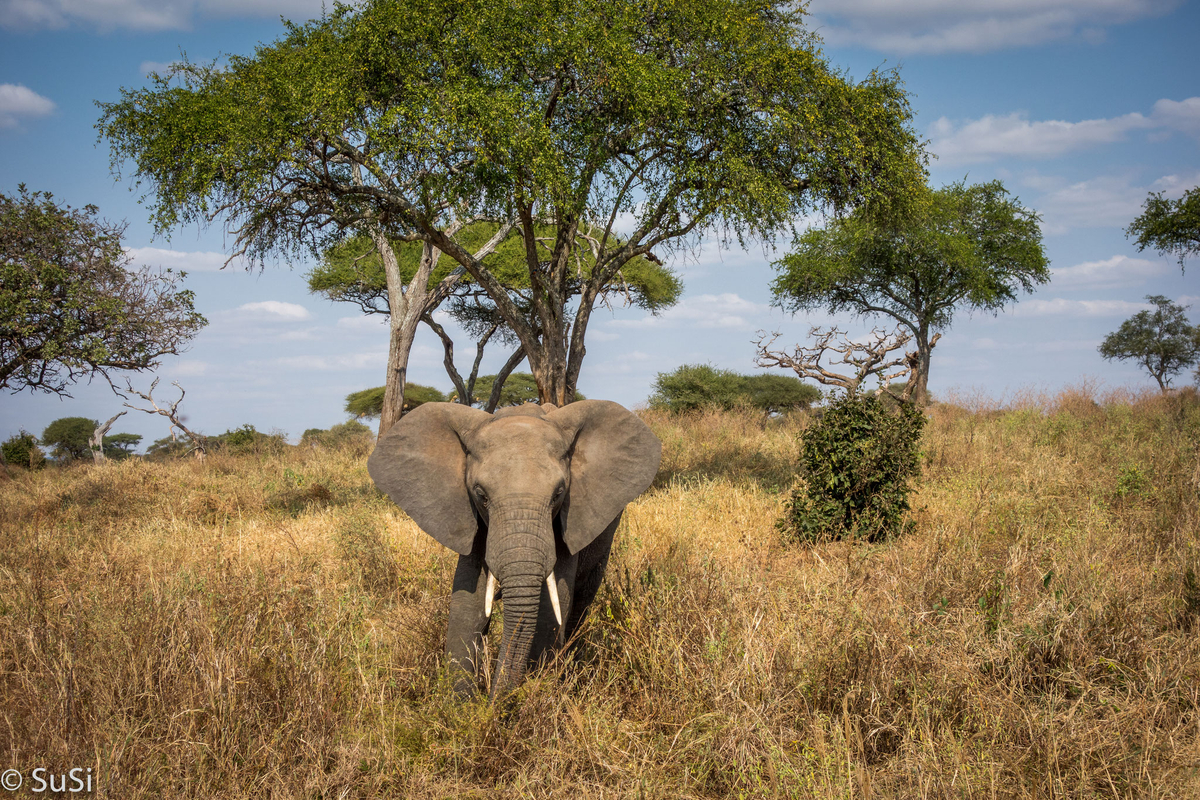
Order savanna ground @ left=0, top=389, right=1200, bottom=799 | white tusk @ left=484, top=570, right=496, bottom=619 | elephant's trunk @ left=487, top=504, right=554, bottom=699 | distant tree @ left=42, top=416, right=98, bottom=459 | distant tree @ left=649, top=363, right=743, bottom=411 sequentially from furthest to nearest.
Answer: distant tree @ left=42, top=416, right=98, bottom=459 → distant tree @ left=649, top=363, right=743, bottom=411 → white tusk @ left=484, top=570, right=496, bottom=619 → elephant's trunk @ left=487, top=504, right=554, bottom=699 → savanna ground @ left=0, top=389, right=1200, bottom=799

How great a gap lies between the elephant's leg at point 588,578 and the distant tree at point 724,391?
18.5 metres

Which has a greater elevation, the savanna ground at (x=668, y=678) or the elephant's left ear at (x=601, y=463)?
the elephant's left ear at (x=601, y=463)

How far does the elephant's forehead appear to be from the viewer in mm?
4516

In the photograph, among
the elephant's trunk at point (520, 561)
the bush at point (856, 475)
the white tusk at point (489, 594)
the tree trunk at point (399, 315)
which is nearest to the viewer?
the elephant's trunk at point (520, 561)

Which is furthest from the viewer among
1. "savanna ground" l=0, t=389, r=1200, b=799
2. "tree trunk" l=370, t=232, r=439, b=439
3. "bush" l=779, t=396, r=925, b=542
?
→ "tree trunk" l=370, t=232, r=439, b=439

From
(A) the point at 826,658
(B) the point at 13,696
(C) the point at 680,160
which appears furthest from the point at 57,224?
(A) the point at 826,658

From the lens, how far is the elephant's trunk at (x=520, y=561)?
4.21 metres

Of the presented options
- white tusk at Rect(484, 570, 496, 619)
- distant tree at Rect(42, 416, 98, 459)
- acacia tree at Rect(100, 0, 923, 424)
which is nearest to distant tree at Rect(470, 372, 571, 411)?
distant tree at Rect(42, 416, 98, 459)

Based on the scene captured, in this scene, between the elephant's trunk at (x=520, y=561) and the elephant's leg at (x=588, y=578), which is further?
the elephant's leg at (x=588, y=578)

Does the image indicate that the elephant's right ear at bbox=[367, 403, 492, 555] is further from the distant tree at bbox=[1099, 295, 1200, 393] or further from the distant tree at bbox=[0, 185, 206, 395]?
the distant tree at bbox=[1099, 295, 1200, 393]

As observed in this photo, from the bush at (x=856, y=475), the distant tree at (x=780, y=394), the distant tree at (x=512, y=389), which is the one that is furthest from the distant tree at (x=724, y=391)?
the bush at (x=856, y=475)

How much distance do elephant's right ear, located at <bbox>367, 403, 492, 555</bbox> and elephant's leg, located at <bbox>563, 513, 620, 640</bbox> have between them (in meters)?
1.03

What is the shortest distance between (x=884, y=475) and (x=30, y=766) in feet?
26.1

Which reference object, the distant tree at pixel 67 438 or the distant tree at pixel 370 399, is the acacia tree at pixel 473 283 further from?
the distant tree at pixel 67 438
